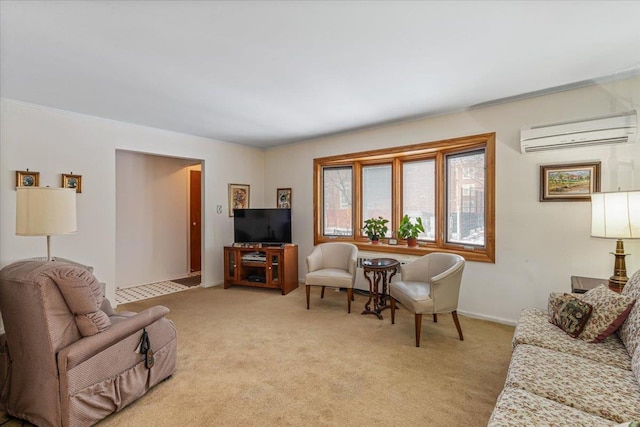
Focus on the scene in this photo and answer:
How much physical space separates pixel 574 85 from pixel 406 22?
6.82 feet

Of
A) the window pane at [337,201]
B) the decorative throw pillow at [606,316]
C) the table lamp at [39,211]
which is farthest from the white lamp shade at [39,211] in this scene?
the decorative throw pillow at [606,316]

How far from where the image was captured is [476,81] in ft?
9.18

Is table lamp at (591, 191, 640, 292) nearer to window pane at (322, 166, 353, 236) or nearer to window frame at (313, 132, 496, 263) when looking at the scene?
window frame at (313, 132, 496, 263)

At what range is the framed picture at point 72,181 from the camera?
348 centimetres

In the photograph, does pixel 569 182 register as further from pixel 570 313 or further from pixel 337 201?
pixel 337 201

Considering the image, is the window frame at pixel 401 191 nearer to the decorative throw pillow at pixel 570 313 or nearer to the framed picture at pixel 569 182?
the framed picture at pixel 569 182

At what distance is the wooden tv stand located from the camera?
4.69m

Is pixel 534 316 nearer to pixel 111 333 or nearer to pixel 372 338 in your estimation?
pixel 372 338

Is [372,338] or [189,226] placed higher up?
[189,226]

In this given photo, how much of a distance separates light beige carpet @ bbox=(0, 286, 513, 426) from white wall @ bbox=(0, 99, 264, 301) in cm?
134

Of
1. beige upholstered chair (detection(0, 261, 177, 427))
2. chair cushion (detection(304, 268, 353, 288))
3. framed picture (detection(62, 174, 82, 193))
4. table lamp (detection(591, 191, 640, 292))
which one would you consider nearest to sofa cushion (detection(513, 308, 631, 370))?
table lamp (detection(591, 191, 640, 292))

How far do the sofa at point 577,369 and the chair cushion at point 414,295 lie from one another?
78cm

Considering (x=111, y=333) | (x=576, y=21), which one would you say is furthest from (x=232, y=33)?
(x=576, y=21)

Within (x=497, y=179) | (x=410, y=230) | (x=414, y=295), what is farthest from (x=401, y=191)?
(x=414, y=295)
